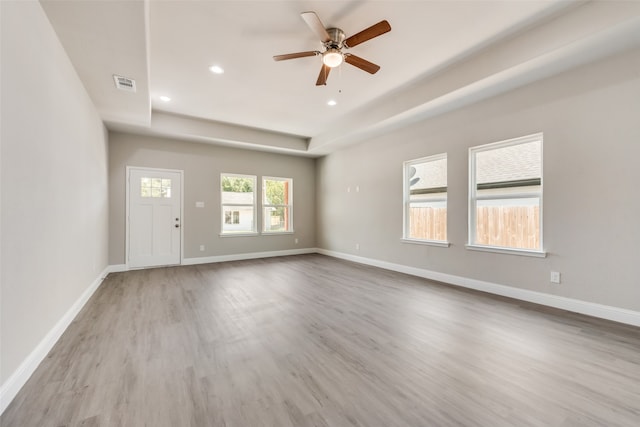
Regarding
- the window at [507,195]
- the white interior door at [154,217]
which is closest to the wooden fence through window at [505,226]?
the window at [507,195]

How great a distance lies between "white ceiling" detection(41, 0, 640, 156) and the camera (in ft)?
8.07

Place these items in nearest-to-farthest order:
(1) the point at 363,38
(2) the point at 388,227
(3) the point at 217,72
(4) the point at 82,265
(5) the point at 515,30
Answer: (1) the point at 363,38, (5) the point at 515,30, (4) the point at 82,265, (3) the point at 217,72, (2) the point at 388,227

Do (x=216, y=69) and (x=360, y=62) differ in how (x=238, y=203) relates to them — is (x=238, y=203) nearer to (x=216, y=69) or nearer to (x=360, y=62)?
(x=216, y=69)

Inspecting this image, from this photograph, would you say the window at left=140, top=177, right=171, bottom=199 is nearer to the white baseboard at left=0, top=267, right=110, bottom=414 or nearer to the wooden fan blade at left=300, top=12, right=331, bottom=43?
the white baseboard at left=0, top=267, right=110, bottom=414

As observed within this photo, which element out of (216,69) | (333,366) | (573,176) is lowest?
(333,366)

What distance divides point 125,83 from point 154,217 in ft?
10.2

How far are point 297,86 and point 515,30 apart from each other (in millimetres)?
2688

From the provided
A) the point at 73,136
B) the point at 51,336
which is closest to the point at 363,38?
the point at 73,136

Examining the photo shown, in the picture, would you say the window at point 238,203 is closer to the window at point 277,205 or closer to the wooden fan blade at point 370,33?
the window at point 277,205

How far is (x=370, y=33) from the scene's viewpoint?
253 cm

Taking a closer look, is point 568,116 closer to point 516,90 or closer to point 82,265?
point 516,90

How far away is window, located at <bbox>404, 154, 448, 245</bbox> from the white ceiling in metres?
0.93

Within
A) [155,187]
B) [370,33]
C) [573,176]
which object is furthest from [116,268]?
[573,176]

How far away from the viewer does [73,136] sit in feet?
9.80
